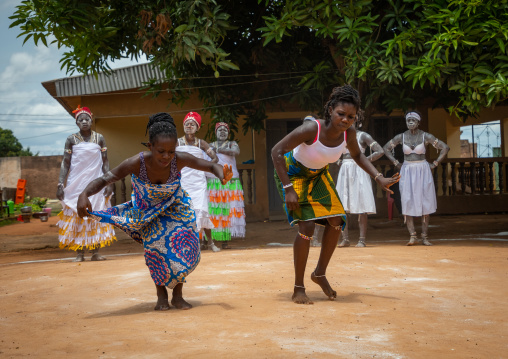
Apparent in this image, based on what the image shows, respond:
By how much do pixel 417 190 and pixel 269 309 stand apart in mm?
5589

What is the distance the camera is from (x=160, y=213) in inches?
188

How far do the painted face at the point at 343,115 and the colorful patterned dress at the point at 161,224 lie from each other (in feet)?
4.54

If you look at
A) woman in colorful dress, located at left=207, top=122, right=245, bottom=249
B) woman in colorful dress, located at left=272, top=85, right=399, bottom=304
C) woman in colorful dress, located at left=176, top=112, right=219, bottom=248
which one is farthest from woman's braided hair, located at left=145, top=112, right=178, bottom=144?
woman in colorful dress, located at left=207, top=122, right=245, bottom=249

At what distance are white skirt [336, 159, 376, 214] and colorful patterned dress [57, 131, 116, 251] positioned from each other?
3.73m

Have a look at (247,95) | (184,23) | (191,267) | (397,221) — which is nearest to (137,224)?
(191,267)

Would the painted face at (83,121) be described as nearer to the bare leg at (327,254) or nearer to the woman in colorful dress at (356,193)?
the woman in colorful dress at (356,193)

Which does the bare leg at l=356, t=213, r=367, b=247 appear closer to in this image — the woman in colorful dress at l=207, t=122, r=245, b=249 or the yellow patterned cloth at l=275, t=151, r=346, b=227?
the woman in colorful dress at l=207, t=122, r=245, b=249

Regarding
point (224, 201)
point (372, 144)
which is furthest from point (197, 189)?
point (372, 144)

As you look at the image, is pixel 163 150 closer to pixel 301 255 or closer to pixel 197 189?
pixel 301 255

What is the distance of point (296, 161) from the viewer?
194 inches

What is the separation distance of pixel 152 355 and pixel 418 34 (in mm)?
6996

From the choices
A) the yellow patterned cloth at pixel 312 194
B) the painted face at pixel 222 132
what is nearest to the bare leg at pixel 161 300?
the yellow patterned cloth at pixel 312 194

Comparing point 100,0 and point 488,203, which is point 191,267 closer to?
point 100,0

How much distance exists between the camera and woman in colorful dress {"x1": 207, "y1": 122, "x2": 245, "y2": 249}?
9.81 metres
